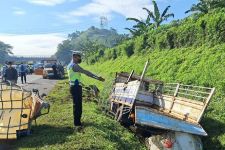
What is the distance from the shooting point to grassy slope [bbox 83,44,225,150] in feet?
41.6

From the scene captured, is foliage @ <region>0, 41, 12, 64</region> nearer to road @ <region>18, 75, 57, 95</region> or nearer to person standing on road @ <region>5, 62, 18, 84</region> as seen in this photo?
road @ <region>18, 75, 57, 95</region>

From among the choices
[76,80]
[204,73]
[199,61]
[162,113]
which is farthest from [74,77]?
[199,61]

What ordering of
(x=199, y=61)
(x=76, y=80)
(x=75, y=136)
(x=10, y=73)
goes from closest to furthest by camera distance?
(x=75, y=136) < (x=76, y=80) < (x=10, y=73) < (x=199, y=61)

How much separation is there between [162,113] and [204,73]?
6.35m

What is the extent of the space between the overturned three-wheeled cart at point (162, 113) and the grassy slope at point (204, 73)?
2.33ft

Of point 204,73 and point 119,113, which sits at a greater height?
point 204,73

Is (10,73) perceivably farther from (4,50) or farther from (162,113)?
(4,50)

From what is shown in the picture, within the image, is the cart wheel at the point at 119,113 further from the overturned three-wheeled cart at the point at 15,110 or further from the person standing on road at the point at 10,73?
the person standing on road at the point at 10,73

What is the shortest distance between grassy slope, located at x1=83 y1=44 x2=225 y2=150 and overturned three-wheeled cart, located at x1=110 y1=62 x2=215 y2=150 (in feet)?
2.33

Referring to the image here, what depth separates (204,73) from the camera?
58.7 feet

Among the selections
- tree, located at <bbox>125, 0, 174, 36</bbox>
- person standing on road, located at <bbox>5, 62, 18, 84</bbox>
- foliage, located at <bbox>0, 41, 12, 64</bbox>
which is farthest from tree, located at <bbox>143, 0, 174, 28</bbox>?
foliage, located at <bbox>0, 41, 12, 64</bbox>

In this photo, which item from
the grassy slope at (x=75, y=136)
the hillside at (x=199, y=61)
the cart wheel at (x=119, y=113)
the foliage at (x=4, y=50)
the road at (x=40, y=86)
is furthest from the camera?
the foliage at (x=4, y=50)

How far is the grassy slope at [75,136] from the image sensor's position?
1014 cm

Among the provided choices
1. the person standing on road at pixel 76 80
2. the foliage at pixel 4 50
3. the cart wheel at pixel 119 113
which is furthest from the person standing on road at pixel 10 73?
the foliage at pixel 4 50
